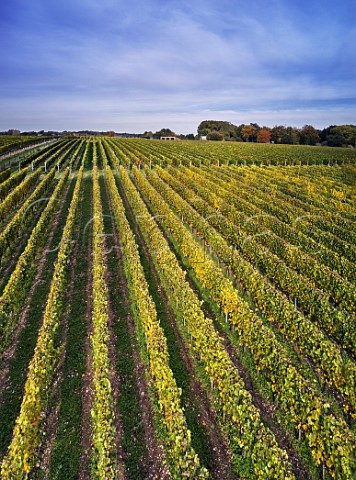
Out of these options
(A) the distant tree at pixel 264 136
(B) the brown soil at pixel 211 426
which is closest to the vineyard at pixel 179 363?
(B) the brown soil at pixel 211 426

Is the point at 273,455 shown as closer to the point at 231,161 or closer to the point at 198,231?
the point at 198,231

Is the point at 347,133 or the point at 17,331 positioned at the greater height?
the point at 347,133

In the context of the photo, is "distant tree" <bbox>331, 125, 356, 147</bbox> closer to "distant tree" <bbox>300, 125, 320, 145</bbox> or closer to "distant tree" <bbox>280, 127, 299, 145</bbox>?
"distant tree" <bbox>300, 125, 320, 145</bbox>

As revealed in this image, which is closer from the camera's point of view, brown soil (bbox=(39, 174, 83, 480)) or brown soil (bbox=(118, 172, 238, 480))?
brown soil (bbox=(118, 172, 238, 480))

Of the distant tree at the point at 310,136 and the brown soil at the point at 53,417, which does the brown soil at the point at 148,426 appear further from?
the distant tree at the point at 310,136

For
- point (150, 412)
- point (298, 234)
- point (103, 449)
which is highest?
point (298, 234)

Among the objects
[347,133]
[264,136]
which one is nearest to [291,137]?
[264,136]

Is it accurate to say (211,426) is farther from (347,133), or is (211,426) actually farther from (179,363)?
(347,133)

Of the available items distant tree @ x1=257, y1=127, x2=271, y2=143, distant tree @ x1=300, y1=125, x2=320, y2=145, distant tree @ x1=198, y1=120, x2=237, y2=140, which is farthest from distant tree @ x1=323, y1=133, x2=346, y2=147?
distant tree @ x1=198, y1=120, x2=237, y2=140

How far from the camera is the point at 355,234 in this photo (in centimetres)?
1869

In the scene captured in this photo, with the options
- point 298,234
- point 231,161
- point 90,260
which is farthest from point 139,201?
point 231,161

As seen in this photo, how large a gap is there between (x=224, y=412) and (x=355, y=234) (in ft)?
46.4

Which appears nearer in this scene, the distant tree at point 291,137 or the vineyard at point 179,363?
the vineyard at point 179,363

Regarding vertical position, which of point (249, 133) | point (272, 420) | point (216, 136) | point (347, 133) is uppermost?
point (249, 133)
